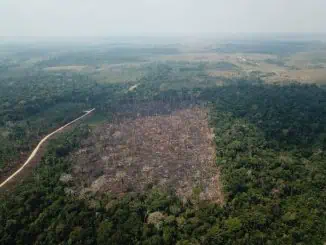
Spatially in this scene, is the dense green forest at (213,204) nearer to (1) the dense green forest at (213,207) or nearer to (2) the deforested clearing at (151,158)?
(1) the dense green forest at (213,207)

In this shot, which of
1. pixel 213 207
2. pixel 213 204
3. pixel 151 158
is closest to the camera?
pixel 213 207

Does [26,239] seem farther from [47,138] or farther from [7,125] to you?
[7,125]

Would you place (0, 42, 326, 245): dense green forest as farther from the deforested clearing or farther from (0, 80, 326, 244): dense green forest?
the deforested clearing

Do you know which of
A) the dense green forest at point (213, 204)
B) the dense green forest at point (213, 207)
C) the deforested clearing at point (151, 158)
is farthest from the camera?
the deforested clearing at point (151, 158)

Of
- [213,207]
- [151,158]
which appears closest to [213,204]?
[213,207]

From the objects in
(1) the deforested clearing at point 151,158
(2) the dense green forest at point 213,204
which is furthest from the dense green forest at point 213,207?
(1) the deforested clearing at point 151,158

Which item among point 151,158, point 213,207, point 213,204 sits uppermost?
point 151,158

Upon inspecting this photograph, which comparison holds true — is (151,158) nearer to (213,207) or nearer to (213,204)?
(213,204)

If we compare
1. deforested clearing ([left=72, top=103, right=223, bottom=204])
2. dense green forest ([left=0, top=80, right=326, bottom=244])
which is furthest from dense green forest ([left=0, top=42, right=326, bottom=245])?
deforested clearing ([left=72, top=103, right=223, bottom=204])

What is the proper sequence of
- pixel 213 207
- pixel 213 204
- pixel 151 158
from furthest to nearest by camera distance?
pixel 151 158 < pixel 213 204 < pixel 213 207
